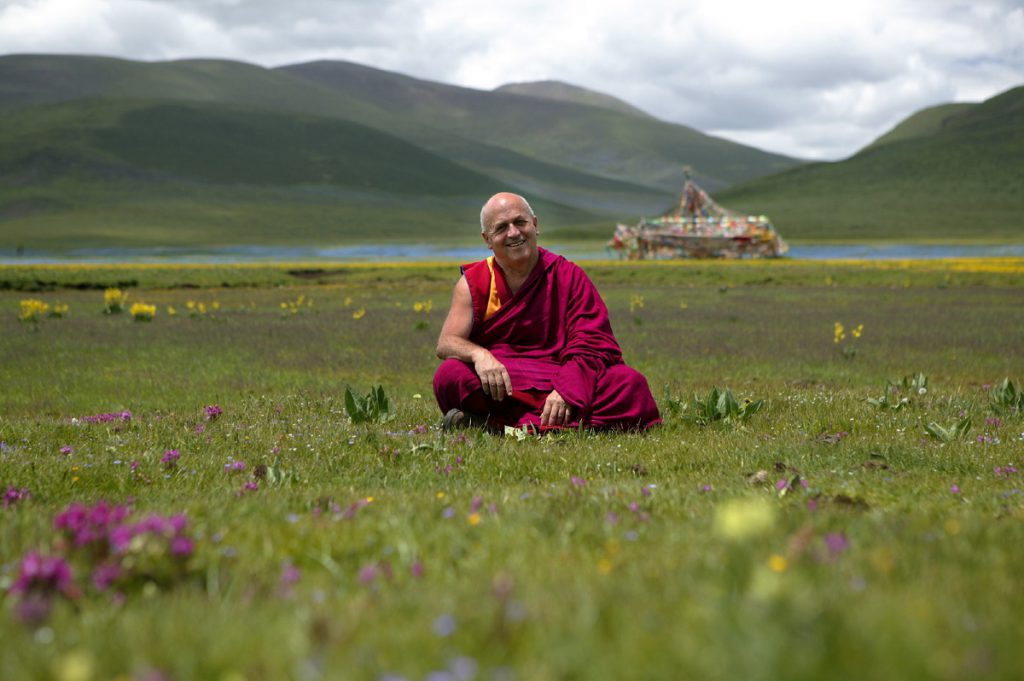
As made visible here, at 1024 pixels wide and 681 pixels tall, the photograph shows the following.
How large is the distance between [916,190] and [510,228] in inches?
5499

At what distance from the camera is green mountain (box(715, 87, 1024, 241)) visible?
357 ft

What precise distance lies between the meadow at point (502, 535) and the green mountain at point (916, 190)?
281 ft

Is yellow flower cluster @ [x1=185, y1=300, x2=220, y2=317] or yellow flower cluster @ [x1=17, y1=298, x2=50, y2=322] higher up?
yellow flower cluster @ [x1=17, y1=298, x2=50, y2=322]

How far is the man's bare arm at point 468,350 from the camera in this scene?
26.2 feet

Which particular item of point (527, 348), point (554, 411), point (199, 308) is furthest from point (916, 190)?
point (554, 411)

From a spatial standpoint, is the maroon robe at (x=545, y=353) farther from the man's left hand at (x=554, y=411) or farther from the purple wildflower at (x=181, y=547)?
the purple wildflower at (x=181, y=547)

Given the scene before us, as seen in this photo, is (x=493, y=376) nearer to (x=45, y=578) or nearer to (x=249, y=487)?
(x=249, y=487)

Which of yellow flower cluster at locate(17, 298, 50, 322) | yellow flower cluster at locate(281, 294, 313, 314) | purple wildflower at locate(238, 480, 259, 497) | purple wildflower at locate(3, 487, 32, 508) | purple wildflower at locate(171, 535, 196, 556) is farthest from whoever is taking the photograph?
→ yellow flower cluster at locate(281, 294, 313, 314)

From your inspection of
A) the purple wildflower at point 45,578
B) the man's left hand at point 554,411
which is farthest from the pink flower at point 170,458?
the purple wildflower at point 45,578

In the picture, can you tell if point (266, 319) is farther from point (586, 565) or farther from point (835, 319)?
point (586, 565)

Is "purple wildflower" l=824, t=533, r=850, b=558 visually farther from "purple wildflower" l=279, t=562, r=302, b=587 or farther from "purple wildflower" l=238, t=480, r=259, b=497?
"purple wildflower" l=238, t=480, r=259, b=497

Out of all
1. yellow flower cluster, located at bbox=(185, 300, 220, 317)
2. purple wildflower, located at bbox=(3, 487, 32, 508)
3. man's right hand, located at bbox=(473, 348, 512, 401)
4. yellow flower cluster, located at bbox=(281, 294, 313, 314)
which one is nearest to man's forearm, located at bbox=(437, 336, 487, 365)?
man's right hand, located at bbox=(473, 348, 512, 401)

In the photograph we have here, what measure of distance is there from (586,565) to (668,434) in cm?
484

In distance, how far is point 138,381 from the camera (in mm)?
13562
